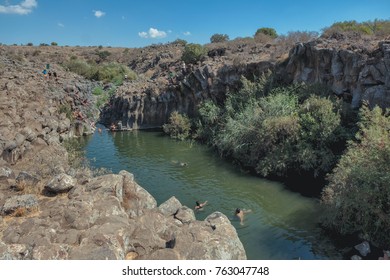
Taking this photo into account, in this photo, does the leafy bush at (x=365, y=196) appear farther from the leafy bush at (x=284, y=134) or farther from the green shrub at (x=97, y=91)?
the green shrub at (x=97, y=91)

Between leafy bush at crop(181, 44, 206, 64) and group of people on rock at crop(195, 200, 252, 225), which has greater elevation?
leafy bush at crop(181, 44, 206, 64)

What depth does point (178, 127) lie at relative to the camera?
3516cm

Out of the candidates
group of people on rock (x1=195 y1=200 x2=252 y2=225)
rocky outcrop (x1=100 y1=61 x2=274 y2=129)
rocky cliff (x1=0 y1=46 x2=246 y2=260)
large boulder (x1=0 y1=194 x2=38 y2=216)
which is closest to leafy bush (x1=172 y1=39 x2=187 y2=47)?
rocky outcrop (x1=100 y1=61 x2=274 y2=129)

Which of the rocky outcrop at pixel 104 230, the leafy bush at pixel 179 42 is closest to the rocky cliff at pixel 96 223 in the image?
the rocky outcrop at pixel 104 230

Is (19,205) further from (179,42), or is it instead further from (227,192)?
(179,42)

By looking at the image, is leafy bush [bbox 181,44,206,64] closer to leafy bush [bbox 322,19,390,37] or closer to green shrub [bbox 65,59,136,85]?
leafy bush [bbox 322,19,390,37]

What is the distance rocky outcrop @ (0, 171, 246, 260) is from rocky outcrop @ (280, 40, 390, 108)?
47.1 ft

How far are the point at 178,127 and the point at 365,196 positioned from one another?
77.8 ft

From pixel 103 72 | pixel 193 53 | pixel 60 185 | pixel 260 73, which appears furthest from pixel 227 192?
pixel 103 72

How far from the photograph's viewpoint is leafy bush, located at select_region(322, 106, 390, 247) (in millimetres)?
12820

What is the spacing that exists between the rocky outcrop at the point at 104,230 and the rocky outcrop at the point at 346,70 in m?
14.4

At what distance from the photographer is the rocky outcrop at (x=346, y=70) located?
2011cm
